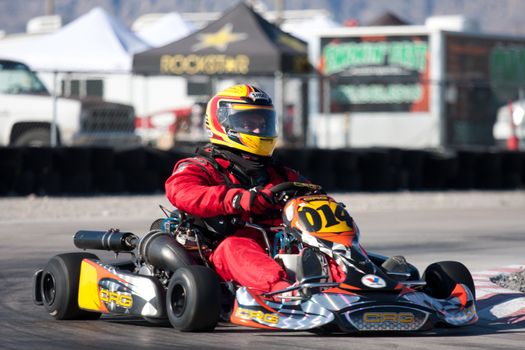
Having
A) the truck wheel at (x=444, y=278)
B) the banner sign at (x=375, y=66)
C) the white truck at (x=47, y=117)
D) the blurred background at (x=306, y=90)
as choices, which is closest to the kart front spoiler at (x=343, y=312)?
the truck wheel at (x=444, y=278)

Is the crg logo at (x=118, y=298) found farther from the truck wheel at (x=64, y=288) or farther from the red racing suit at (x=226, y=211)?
the red racing suit at (x=226, y=211)

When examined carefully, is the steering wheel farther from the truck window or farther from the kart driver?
the truck window

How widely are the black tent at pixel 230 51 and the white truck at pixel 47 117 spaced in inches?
145

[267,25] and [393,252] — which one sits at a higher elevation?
[267,25]

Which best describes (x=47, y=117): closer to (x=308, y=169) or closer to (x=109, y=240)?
(x=308, y=169)

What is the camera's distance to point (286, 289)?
6.38 m

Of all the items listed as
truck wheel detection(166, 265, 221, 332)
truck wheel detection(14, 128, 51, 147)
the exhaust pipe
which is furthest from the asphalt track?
truck wheel detection(14, 128, 51, 147)

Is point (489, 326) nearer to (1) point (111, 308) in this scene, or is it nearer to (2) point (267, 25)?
(1) point (111, 308)

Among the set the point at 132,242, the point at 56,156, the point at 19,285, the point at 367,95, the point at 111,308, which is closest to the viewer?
the point at 111,308

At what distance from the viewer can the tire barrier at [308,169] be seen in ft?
53.5

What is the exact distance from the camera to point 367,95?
28516 millimetres

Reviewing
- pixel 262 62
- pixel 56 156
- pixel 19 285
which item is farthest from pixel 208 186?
pixel 262 62

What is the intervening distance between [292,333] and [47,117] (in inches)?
502

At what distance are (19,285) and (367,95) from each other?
2027 cm
